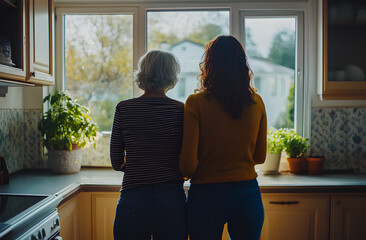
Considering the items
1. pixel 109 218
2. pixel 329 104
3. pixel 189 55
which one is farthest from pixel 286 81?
pixel 109 218

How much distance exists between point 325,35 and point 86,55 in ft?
5.78

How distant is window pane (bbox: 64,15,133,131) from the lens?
2.63 meters

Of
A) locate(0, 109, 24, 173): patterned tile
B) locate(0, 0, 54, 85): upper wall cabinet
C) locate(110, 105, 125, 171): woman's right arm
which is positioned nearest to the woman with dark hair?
locate(110, 105, 125, 171): woman's right arm

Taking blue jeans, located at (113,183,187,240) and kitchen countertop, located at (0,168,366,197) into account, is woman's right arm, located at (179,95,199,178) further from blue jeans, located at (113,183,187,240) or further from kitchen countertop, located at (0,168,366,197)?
kitchen countertop, located at (0,168,366,197)

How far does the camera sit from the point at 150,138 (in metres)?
1.37

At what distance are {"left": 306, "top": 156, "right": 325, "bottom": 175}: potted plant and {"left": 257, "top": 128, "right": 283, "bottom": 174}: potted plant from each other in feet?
0.74

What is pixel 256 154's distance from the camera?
61.4 inches

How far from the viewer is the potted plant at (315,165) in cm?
241

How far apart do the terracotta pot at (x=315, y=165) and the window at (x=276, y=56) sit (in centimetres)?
31

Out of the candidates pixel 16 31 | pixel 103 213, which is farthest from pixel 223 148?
pixel 16 31

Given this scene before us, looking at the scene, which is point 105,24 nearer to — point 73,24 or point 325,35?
point 73,24

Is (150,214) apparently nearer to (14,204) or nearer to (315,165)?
(14,204)

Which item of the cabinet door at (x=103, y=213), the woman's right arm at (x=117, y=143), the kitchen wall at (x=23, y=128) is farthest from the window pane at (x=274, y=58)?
the kitchen wall at (x=23, y=128)

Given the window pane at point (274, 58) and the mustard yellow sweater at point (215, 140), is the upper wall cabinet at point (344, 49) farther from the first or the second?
the mustard yellow sweater at point (215, 140)
